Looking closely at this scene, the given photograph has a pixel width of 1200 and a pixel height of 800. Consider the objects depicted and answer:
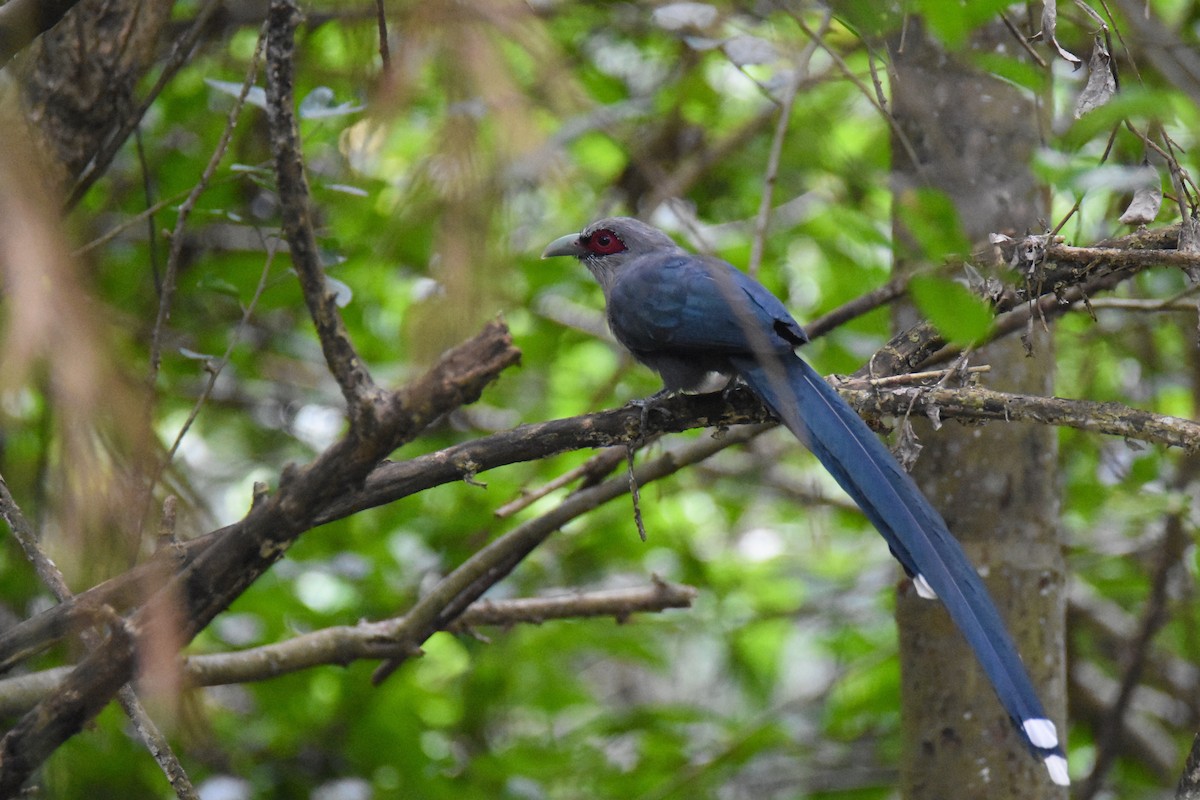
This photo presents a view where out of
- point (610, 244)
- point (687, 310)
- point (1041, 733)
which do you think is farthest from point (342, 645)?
point (610, 244)

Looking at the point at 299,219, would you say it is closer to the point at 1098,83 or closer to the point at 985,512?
the point at 1098,83

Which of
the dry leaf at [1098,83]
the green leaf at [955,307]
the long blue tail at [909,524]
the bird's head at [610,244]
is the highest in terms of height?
the bird's head at [610,244]

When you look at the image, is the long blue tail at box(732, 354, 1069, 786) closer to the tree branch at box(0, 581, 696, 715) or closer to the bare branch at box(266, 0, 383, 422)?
the tree branch at box(0, 581, 696, 715)

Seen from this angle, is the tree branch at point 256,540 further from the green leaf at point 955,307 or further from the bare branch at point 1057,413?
the bare branch at point 1057,413

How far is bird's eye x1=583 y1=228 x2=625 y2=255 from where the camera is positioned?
412 centimetres

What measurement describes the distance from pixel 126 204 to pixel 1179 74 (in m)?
3.65

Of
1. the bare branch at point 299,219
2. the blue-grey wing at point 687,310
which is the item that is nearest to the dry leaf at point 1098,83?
the blue-grey wing at point 687,310

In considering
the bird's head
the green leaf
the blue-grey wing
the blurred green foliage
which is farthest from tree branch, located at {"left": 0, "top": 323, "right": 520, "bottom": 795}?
the bird's head

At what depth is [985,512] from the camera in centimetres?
305

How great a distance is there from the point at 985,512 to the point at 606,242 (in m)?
1.77

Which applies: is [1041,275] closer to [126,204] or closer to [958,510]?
[958,510]

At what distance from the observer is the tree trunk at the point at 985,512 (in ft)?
9.66

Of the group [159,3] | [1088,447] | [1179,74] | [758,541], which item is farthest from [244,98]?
[758,541]

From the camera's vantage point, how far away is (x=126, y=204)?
4.19 metres
